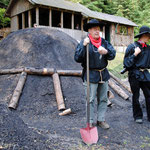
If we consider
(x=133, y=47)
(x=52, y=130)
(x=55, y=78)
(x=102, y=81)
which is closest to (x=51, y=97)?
(x=55, y=78)

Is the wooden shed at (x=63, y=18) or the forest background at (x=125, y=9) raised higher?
the forest background at (x=125, y=9)

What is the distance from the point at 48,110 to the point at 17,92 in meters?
0.99

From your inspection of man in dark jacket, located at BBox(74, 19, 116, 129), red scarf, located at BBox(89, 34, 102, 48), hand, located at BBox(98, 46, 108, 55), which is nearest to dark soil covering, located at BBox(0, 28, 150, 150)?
man in dark jacket, located at BBox(74, 19, 116, 129)

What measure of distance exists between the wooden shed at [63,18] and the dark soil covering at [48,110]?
7.90 metres

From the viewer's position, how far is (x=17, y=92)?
527 centimetres

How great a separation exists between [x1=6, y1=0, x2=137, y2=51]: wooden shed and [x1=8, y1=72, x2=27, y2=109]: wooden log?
9.53 m

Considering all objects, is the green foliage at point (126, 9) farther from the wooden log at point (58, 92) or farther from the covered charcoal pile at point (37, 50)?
the wooden log at point (58, 92)

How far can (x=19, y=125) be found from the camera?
312 centimetres

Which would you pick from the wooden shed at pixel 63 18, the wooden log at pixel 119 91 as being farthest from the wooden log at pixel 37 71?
the wooden shed at pixel 63 18

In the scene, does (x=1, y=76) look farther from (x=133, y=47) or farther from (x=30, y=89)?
(x=133, y=47)

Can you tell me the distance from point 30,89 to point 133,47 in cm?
304

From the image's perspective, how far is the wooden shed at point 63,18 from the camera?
51.6 ft

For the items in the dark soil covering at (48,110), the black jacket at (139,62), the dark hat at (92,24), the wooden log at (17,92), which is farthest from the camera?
the wooden log at (17,92)

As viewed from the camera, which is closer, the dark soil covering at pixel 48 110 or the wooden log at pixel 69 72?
the dark soil covering at pixel 48 110
